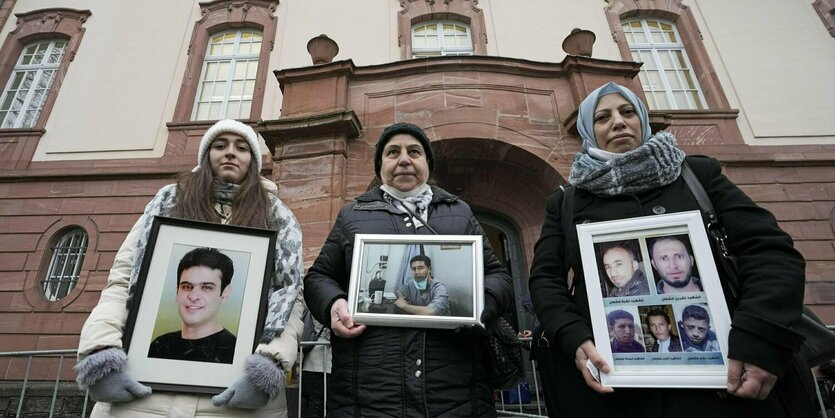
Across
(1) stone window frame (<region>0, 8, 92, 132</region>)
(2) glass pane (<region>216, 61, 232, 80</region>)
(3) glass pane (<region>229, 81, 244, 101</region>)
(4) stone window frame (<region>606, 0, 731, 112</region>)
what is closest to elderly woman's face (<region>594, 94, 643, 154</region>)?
(4) stone window frame (<region>606, 0, 731, 112</region>)

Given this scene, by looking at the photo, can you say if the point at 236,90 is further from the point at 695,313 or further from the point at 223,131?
the point at 695,313

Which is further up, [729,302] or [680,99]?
[680,99]

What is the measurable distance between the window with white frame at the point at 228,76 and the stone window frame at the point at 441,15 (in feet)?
10.9

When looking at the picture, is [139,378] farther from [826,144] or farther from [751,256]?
[826,144]

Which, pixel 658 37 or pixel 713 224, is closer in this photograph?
pixel 713 224

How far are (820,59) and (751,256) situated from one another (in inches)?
428

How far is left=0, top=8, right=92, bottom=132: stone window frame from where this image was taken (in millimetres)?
9406

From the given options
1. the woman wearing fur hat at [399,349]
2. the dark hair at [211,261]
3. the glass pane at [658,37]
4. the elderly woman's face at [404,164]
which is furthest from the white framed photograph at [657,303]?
the glass pane at [658,37]

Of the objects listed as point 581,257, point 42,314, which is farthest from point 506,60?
point 42,314

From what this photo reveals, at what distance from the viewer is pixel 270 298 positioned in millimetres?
1938

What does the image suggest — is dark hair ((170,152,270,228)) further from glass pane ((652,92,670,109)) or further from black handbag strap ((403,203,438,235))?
glass pane ((652,92,670,109))

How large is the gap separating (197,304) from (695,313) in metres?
1.89

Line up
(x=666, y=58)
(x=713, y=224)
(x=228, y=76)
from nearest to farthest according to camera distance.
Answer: (x=713, y=224) < (x=228, y=76) < (x=666, y=58)

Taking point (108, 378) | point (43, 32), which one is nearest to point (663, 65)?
point (108, 378)
